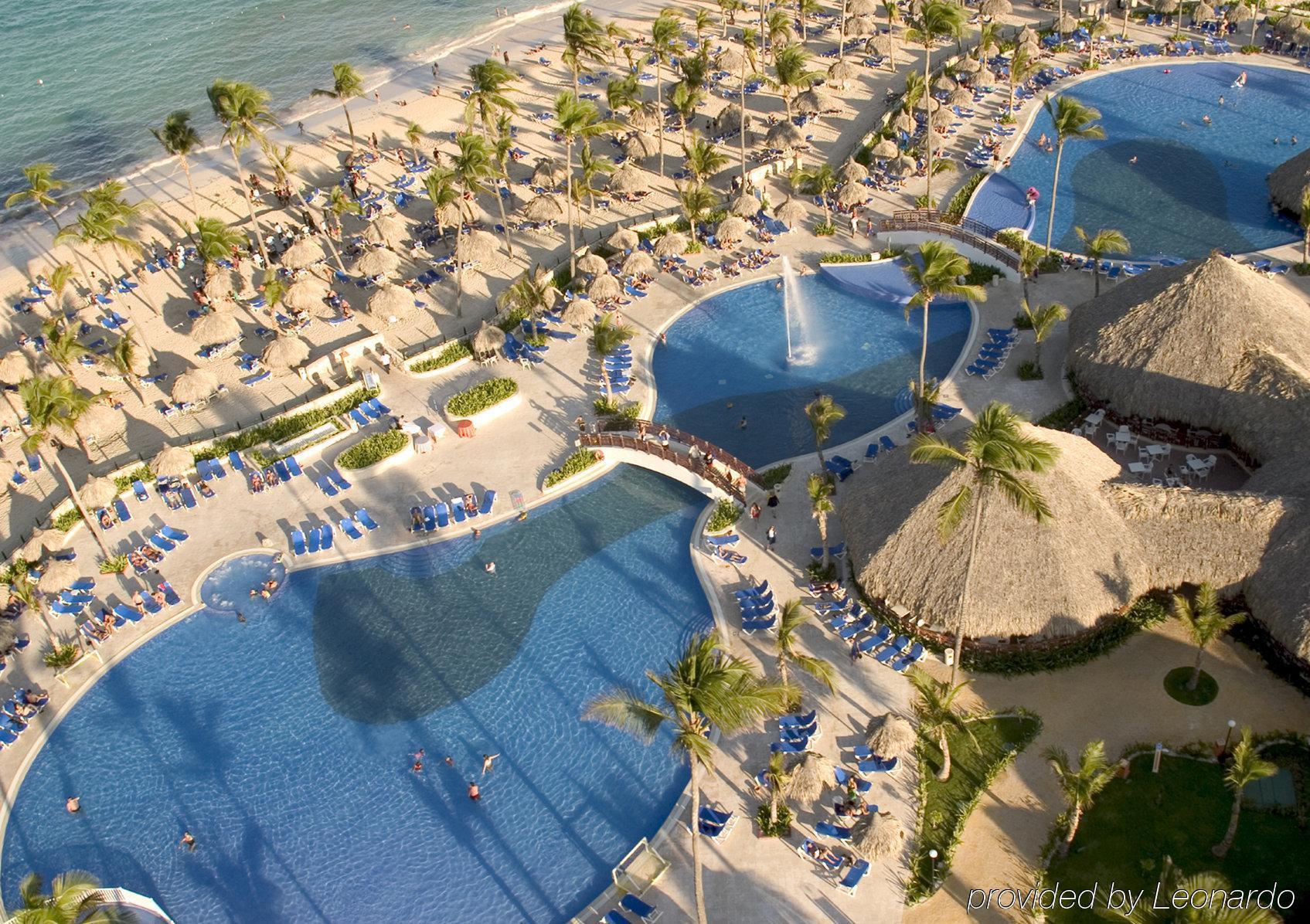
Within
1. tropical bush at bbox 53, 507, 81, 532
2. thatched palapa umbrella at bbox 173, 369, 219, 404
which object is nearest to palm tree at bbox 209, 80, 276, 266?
thatched palapa umbrella at bbox 173, 369, 219, 404

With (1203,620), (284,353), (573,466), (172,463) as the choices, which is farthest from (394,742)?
(1203,620)

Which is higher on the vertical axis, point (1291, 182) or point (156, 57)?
point (1291, 182)

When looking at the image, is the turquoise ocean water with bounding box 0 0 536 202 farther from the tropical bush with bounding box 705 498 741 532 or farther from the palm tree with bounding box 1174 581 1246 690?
the palm tree with bounding box 1174 581 1246 690

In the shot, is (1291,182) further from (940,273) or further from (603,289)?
(603,289)

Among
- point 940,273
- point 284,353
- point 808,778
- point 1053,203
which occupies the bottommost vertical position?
point 808,778

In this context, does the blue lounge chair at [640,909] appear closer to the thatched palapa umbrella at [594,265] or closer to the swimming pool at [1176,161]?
the thatched palapa umbrella at [594,265]

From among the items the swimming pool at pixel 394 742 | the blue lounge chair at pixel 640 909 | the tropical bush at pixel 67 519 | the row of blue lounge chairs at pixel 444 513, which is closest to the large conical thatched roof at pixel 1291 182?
the swimming pool at pixel 394 742
